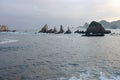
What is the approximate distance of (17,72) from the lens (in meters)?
18.4

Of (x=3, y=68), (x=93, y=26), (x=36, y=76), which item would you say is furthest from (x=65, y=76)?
(x=93, y=26)

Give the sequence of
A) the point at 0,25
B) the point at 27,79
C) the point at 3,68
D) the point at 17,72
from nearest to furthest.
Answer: the point at 27,79, the point at 17,72, the point at 3,68, the point at 0,25

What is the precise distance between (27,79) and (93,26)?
104 meters

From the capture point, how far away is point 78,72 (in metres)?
18.8

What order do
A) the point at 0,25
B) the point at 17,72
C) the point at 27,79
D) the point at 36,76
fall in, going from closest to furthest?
the point at 27,79 → the point at 36,76 → the point at 17,72 → the point at 0,25

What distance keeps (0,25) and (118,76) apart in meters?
188

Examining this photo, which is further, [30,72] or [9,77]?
[30,72]

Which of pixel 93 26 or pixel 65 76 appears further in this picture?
pixel 93 26

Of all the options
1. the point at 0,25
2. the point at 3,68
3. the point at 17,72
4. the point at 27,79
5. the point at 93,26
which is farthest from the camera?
the point at 0,25

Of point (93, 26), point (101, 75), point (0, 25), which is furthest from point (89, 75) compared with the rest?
point (0, 25)

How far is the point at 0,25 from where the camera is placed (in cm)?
19312

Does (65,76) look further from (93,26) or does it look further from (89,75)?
(93,26)

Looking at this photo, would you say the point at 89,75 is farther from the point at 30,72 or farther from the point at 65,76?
the point at 30,72

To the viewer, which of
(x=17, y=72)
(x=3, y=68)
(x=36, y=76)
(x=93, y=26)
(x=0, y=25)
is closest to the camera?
(x=36, y=76)
